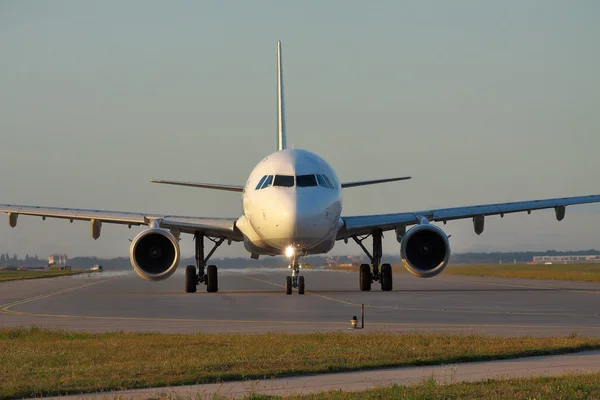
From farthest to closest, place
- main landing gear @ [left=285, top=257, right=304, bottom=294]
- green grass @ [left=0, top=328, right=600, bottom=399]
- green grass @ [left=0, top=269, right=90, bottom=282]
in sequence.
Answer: green grass @ [left=0, top=269, right=90, bottom=282]
main landing gear @ [left=285, top=257, right=304, bottom=294]
green grass @ [left=0, top=328, right=600, bottom=399]

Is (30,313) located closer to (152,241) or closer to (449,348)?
(152,241)

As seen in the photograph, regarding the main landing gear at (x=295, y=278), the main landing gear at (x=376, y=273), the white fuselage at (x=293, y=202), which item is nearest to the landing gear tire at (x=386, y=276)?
the main landing gear at (x=376, y=273)

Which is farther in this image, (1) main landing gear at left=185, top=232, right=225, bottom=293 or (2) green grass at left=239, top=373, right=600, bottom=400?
(1) main landing gear at left=185, top=232, right=225, bottom=293

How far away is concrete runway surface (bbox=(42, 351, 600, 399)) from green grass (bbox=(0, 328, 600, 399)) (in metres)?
0.42

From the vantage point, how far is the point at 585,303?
27.4m

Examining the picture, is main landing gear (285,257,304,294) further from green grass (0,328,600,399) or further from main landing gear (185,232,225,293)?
green grass (0,328,600,399)

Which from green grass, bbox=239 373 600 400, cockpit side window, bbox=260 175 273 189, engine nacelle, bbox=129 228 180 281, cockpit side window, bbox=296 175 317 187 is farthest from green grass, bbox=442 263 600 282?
green grass, bbox=239 373 600 400

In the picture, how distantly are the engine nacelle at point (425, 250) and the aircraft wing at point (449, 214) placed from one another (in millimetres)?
1795

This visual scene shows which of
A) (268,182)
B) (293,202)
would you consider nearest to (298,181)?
(293,202)

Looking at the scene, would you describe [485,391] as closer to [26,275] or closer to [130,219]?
[130,219]

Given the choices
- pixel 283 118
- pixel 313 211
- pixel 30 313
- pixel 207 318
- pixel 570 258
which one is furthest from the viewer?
pixel 570 258

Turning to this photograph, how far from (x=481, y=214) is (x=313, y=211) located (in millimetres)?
9190

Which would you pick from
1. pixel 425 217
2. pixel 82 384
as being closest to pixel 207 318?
pixel 82 384

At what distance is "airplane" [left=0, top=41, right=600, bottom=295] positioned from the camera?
28359mm
